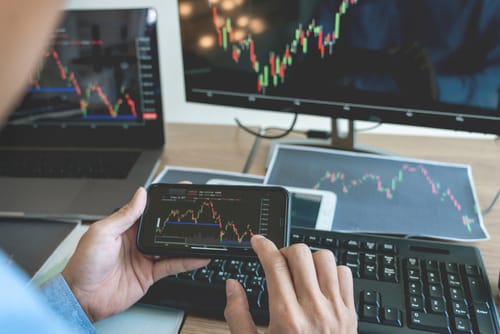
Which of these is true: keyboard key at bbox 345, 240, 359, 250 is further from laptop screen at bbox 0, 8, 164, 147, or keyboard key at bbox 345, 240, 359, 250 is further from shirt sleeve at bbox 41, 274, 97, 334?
laptop screen at bbox 0, 8, 164, 147

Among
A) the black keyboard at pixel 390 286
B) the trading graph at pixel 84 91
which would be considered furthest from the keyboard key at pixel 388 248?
the trading graph at pixel 84 91

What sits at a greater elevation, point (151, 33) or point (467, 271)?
point (151, 33)

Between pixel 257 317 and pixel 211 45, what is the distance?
0.47m

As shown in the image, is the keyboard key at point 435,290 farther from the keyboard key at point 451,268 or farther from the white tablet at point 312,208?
the white tablet at point 312,208

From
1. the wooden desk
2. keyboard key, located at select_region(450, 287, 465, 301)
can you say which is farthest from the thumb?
the wooden desk

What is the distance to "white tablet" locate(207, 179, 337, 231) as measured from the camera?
72 centimetres

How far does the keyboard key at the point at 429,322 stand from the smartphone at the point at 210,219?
0.17m

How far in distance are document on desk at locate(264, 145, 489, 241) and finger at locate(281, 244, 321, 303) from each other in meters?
0.23

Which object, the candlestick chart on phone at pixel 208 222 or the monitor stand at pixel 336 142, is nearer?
the candlestick chart on phone at pixel 208 222

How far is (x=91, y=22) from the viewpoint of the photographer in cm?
87

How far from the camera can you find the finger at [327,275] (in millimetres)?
491

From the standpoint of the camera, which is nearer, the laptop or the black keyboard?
the black keyboard

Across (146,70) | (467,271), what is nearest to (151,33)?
(146,70)

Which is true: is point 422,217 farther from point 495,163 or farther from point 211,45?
point 211,45
